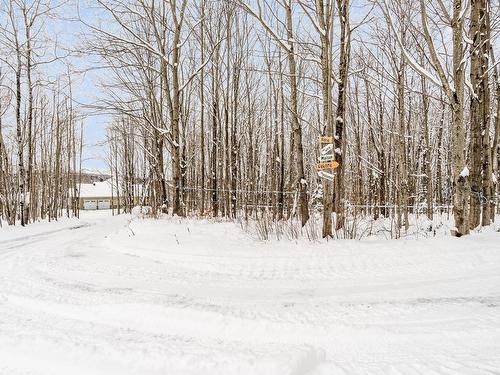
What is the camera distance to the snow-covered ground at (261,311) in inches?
97.7

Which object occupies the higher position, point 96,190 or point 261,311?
point 96,190

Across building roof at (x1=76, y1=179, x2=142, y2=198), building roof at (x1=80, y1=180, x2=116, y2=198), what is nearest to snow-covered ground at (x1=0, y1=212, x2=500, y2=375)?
building roof at (x1=76, y1=179, x2=142, y2=198)

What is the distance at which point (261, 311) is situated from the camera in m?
3.52

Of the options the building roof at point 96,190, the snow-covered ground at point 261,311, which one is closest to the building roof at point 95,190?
the building roof at point 96,190

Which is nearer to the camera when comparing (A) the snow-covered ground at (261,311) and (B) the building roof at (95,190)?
(A) the snow-covered ground at (261,311)

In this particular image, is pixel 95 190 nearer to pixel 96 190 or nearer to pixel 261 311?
pixel 96 190

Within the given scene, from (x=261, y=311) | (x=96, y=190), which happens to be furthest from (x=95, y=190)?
(x=261, y=311)

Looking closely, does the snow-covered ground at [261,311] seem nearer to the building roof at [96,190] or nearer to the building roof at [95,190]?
the building roof at [96,190]

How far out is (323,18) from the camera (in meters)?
7.43

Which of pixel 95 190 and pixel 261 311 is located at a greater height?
pixel 95 190

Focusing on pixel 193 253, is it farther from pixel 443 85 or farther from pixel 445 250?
pixel 443 85

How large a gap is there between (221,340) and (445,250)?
14.5 ft

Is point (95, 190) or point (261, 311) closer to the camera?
point (261, 311)

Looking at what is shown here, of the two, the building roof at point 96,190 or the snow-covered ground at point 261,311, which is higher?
the building roof at point 96,190
